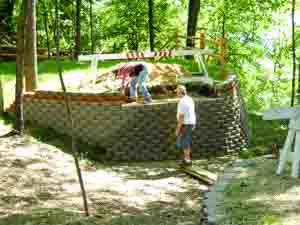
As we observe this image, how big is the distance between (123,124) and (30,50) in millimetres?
3303

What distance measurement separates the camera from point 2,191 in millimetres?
9516

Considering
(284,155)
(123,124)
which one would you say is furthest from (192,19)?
(284,155)

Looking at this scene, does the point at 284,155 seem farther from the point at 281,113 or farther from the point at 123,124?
the point at 123,124

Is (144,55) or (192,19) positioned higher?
(192,19)

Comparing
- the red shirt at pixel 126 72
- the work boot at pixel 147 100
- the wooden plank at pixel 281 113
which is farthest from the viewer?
the red shirt at pixel 126 72

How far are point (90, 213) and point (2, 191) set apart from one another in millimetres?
1813

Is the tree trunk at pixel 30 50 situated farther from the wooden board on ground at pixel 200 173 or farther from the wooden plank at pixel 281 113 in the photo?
the wooden plank at pixel 281 113

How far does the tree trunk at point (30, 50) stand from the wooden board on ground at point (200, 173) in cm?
519

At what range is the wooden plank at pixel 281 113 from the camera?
7.10 m

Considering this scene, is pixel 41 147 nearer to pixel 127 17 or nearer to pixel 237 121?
pixel 237 121

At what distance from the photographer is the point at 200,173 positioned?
11914 millimetres

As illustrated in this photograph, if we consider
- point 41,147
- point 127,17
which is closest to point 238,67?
point 127,17

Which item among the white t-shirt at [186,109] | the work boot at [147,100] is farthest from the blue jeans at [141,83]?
the white t-shirt at [186,109]

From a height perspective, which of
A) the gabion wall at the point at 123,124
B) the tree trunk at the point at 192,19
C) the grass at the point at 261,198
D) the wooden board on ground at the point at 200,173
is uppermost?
the tree trunk at the point at 192,19
